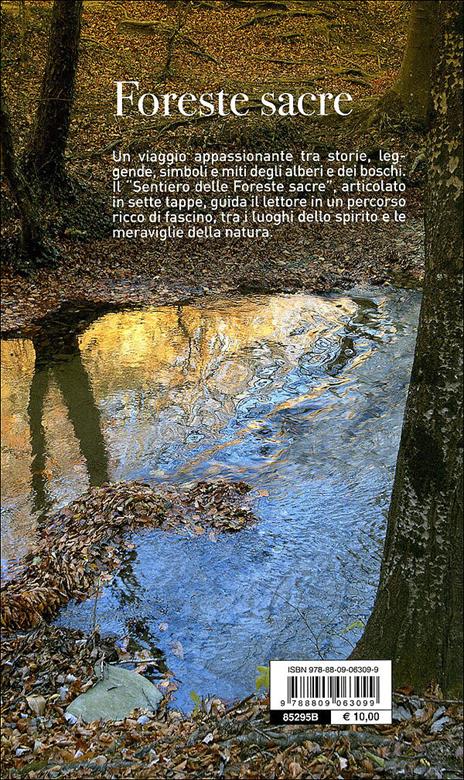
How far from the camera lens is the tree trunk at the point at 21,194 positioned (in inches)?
490

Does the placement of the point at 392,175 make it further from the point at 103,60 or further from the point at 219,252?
the point at 103,60

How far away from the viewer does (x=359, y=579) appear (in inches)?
261

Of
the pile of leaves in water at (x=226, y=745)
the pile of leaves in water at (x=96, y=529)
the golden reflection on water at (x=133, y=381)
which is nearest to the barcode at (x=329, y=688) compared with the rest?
the pile of leaves in water at (x=226, y=745)

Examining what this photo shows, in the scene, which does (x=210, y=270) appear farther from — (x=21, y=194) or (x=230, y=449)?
(x=230, y=449)

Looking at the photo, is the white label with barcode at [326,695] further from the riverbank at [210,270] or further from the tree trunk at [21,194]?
the tree trunk at [21,194]

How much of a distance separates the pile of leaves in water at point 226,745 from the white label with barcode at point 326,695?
70 millimetres

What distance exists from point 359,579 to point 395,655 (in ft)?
8.17

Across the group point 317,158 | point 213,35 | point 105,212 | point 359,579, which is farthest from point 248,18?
point 359,579

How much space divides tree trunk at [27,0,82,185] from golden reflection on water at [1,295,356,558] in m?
4.11

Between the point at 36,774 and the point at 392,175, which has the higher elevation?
the point at 392,175

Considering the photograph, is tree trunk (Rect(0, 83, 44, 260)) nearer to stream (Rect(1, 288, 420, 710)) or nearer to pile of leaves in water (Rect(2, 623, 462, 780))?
stream (Rect(1, 288, 420, 710))

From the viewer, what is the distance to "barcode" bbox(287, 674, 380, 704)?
3768 millimetres

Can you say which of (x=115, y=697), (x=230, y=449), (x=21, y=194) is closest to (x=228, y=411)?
(x=230, y=449)

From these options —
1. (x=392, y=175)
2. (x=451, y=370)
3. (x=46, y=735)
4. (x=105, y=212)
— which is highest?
(x=392, y=175)
